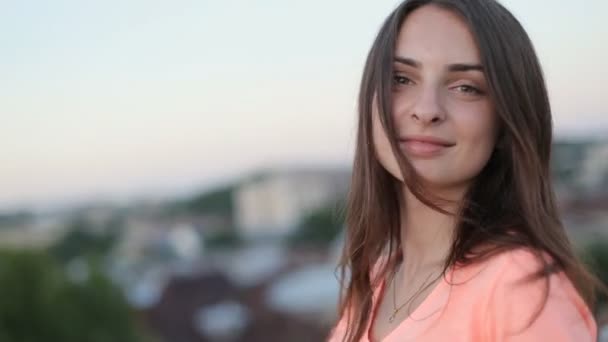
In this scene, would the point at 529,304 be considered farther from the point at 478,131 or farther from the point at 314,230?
the point at 314,230

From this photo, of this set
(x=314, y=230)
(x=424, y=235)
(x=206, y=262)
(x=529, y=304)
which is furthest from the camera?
(x=314, y=230)

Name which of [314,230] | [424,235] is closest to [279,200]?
[314,230]

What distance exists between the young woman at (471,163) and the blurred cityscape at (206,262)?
94 millimetres

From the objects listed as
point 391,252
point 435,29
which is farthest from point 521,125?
point 391,252

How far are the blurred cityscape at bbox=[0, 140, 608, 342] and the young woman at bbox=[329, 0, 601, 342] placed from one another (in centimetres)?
9

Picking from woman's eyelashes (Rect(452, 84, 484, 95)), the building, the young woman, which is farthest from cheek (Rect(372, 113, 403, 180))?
the building

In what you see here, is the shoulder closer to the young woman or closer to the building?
the young woman

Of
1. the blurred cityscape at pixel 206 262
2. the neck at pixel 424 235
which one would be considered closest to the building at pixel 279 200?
the blurred cityscape at pixel 206 262

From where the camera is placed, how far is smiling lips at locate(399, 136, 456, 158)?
1.13 meters

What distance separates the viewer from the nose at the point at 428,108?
43.9 inches

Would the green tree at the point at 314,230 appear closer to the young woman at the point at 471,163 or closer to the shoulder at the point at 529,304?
the young woman at the point at 471,163

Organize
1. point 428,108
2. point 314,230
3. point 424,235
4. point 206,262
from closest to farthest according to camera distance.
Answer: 1. point 428,108
2. point 424,235
3. point 206,262
4. point 314,230

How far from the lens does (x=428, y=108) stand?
1115 millimetres

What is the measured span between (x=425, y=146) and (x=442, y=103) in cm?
6
